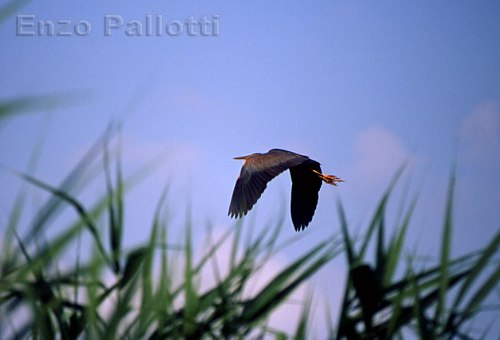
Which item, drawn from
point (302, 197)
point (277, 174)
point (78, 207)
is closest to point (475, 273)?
point (78, 207)

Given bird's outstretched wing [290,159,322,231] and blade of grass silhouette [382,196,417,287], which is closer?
blade of grass silhouette [382,196,417,287]

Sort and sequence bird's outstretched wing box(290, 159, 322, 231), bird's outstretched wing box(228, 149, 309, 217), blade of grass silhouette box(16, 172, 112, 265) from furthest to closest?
1. bird's outstretched wing box(290, 159, 322, 231)
2. bird's outstretched wing box(228, 149, 309, 217)
3. blade of grass silhouette box(16, 172, 112, 265)

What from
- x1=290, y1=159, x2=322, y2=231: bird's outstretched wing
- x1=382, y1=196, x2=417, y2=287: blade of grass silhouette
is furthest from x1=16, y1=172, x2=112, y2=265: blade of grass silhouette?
x1=290, y1=159, x2=322, y2=231: bird's outstretched wing

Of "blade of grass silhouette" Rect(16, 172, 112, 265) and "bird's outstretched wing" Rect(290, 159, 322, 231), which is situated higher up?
"blade of grass silhouette" Rect(16, 172, 112, 265)

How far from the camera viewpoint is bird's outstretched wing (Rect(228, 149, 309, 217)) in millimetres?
6633

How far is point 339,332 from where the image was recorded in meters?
1.58

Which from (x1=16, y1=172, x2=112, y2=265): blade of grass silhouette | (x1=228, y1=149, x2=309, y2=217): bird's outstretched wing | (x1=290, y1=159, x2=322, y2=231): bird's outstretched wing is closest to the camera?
(x1=16, y1=172, x2=112, y2=265): blade of grass silhouette

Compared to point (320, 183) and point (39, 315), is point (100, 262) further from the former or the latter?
point (320, 183)

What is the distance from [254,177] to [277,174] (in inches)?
10.1

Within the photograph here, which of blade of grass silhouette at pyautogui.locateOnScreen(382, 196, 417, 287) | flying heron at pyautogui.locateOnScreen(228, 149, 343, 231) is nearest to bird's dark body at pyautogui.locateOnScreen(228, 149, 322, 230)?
flying heron at pyautogui.locateOnScreen(228, 149, 343, 231)

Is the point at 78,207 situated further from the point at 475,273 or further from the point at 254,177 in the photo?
the point at 254,177

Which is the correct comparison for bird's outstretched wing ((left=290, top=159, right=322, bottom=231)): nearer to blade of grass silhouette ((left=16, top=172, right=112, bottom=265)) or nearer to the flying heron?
the flying heron

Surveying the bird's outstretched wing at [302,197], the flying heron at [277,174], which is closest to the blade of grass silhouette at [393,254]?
the flying heron at [277,174]

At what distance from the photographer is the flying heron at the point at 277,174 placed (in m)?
6.70
